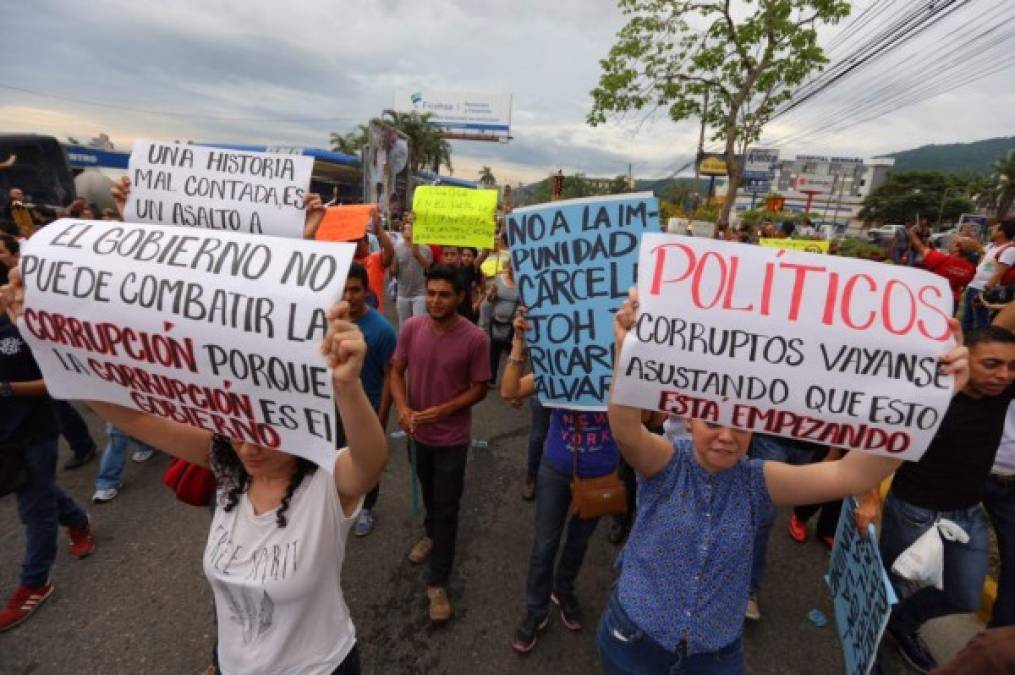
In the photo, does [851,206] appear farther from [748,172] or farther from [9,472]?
[9,472]

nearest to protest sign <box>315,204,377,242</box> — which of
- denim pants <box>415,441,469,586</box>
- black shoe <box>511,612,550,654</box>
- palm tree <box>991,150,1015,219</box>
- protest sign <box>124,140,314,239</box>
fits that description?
protest sign <box>124,140,314,239</box>

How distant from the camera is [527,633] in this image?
8.96 feet

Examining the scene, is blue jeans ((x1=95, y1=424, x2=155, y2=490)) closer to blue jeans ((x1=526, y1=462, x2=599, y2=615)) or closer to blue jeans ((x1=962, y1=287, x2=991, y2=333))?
blue jeans ((x1=526, y1=462, x2=599, y2=615))

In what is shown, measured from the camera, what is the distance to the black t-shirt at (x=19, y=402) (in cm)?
273

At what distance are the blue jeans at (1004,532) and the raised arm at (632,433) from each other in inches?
87.6

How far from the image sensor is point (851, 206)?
279 ft

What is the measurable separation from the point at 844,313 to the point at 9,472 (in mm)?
4017

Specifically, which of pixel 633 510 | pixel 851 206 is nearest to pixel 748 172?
pixel 851 206

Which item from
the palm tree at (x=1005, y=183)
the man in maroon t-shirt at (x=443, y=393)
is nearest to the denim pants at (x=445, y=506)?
the man in maroon t-shirt at (x=443, y=393)

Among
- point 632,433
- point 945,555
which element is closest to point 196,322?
point 632,433

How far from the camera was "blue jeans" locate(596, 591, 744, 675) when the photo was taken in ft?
5.59

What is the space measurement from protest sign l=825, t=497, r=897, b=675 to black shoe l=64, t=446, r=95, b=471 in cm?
567

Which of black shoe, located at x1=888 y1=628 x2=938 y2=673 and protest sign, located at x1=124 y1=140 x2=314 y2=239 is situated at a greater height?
protest sign, located at x1=124 y1=140 x2=314 y2=239

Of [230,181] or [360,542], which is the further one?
[360,542]
